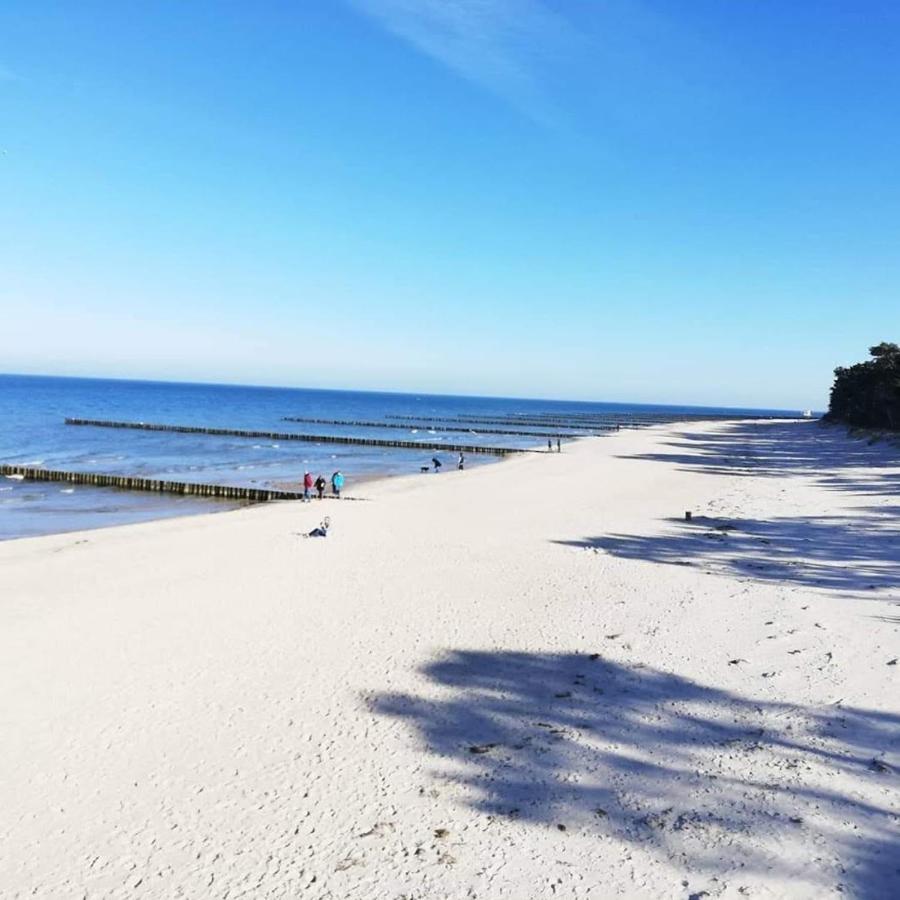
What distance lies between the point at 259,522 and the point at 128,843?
16.0 meters

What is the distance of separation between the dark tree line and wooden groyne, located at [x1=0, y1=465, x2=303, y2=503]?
4455cm

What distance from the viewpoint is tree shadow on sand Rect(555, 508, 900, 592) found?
45.8 ft

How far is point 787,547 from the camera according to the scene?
16.8m

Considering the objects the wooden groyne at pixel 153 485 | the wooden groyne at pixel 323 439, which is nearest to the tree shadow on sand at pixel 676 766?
the wooden groyne at pixel 153 485

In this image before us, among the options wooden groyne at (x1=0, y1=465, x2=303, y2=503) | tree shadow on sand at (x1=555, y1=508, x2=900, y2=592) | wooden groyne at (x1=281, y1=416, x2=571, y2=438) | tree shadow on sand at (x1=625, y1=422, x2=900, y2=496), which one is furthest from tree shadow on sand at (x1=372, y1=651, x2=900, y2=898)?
wooden groyne at (x1=281, y1=416, x2=571, y2=438)

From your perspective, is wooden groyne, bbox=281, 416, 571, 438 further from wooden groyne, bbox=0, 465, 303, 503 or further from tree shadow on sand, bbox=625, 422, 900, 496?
wooden groyne, bbox=0, 465, 303, 503

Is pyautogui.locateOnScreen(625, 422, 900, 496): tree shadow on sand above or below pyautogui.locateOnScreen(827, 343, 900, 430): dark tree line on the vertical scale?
below

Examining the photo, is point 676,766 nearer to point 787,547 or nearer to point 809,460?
point 787,547

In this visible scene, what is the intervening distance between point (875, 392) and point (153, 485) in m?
55.9

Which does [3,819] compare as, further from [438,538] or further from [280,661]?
[438,538]

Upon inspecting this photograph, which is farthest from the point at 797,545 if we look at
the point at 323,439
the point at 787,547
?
the point at 323,439

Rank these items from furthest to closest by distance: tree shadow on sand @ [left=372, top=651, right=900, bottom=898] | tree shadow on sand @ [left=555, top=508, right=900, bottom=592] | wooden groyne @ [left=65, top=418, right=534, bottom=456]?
wooden groyne @ [left=65, top=418, right=534, bottom=456] < tree shadow on sand @ [left=555, top=508, right=900, bottom=592] < tree shadow on sand @ [left=372, top=651, right=900, bottom=898]

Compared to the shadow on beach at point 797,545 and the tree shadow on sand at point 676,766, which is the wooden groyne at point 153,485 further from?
the tree shadow on sand at point 676,766

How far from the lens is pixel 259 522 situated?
69.7 feet
